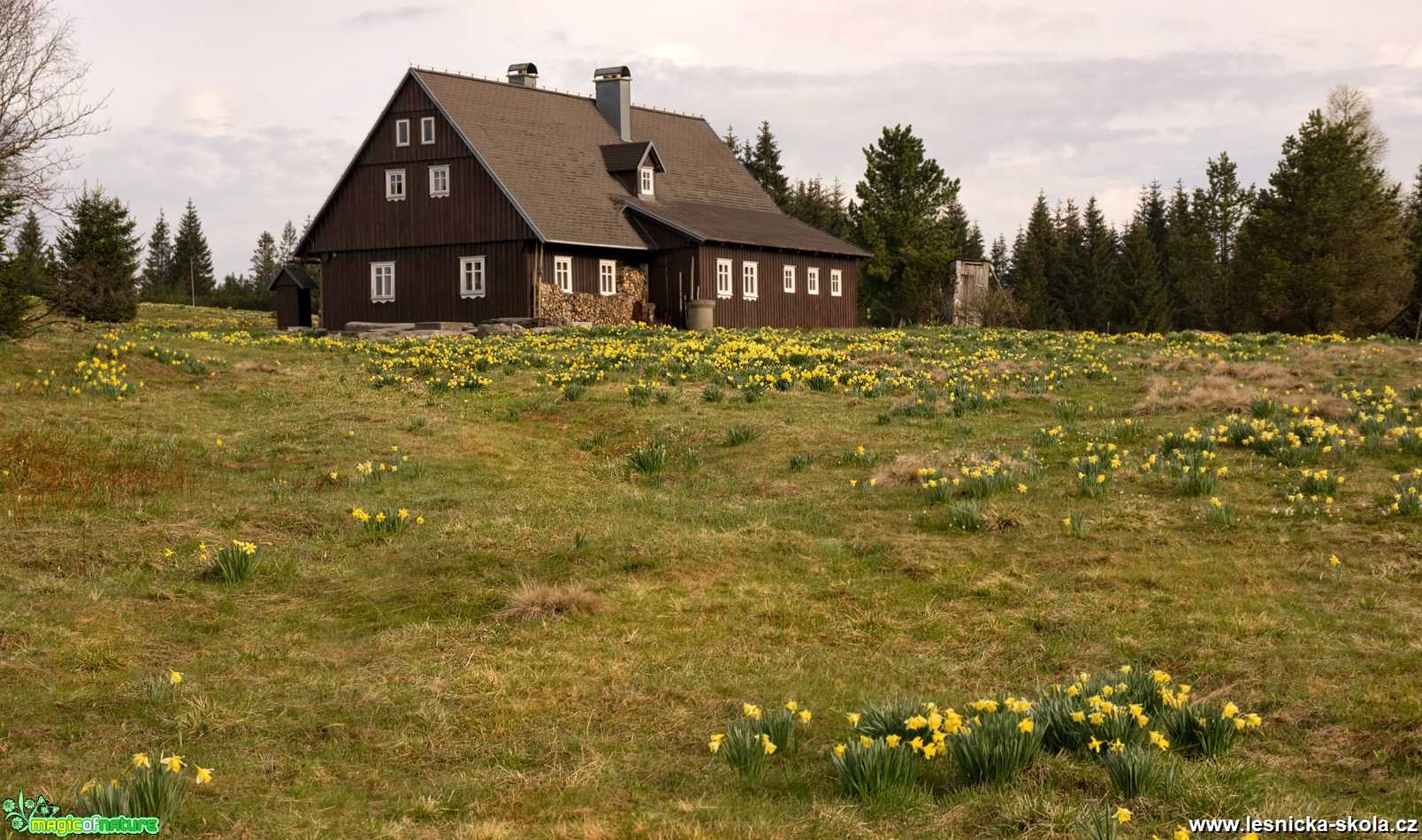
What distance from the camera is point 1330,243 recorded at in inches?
2141

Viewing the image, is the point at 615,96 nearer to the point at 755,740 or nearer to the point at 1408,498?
the point at 1408,498

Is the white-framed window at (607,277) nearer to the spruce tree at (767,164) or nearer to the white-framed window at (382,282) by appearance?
the white-framed window at (382,282)

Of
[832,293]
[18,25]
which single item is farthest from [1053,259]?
[18,25]

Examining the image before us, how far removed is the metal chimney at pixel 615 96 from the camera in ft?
162

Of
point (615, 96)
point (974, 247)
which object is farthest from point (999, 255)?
point (615, 96)

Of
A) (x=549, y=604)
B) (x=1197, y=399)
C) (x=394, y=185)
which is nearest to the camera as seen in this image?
(x=549, y=604)

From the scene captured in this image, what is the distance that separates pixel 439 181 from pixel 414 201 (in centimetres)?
138

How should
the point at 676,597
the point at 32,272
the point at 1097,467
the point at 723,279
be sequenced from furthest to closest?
the point at 723,279
the point at 32,272
the point at 1097,467
the point at 676,597

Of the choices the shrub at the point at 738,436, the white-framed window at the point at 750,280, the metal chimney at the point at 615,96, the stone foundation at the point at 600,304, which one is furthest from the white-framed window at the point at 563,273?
the shrub at the point at 738,436

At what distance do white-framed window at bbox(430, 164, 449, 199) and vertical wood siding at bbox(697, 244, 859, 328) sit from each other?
9795mm

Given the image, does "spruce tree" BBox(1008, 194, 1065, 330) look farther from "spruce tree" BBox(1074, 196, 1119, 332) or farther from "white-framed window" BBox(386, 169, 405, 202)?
"white-framed window" BBox(386, 169, 405, 202)

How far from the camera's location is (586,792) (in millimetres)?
5660

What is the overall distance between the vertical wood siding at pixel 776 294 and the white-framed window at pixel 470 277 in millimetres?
8212

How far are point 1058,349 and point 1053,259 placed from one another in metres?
60.4
